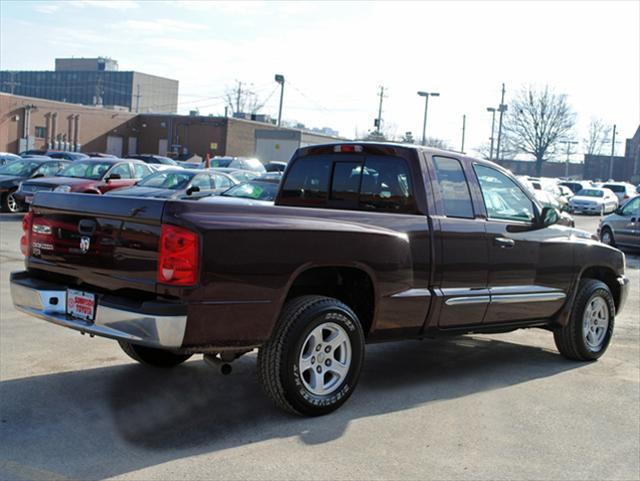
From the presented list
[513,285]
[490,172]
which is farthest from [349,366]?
[490,172]

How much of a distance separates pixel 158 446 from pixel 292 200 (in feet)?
9.70

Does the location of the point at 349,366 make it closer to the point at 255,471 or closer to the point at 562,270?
the point at 255,471

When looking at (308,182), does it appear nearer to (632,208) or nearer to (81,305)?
(81,305)

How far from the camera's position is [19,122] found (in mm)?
56719

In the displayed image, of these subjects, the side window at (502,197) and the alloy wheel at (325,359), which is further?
the side window at (502,197)

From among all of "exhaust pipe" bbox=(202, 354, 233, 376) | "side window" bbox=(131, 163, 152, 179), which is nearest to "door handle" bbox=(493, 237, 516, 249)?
"exhaust pipe" bbox=(202, 354, 233, 376)

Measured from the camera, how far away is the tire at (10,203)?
855 inches

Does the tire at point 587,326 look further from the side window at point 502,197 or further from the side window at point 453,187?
the side window at point 453,187

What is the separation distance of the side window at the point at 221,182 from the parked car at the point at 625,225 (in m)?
9.70

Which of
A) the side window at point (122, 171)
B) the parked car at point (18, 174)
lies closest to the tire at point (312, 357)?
the side window at point (122, 171)

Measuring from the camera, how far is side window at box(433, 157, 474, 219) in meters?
6.30

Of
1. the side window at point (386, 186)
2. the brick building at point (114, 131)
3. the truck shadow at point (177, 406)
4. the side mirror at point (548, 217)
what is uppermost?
the brick building at point (114, 131)

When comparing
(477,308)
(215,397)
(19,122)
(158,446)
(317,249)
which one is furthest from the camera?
(19,122)

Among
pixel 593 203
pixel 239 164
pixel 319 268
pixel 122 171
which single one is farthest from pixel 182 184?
pixel 593 203
